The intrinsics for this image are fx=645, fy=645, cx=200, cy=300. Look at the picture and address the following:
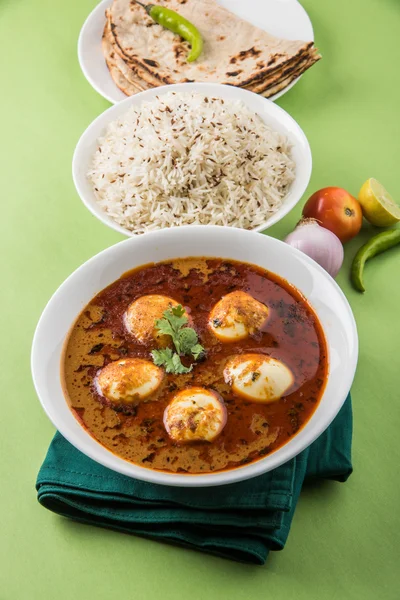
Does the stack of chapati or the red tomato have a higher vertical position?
the stack of chapati

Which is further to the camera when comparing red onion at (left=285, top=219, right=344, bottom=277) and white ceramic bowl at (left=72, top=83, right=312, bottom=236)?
white ceramic bowl at (left=72, top=83, right=312, bottom=236)

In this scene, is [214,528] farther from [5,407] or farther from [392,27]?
[392,27]

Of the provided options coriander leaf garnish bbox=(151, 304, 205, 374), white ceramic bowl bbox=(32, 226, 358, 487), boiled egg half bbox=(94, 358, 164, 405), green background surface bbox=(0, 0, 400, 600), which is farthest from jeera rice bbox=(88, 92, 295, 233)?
boiled egg half bbox=(94, 358, 164, 405)

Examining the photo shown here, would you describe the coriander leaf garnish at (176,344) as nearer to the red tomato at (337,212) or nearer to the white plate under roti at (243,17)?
the red tomato at (337,212)

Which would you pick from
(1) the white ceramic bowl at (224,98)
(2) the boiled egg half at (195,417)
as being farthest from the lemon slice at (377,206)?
(2) the boiled egg half at (195,417)

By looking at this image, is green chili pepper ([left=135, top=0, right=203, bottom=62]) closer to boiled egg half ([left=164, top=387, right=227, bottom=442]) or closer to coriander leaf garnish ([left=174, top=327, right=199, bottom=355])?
coriander leaf garnish ([left=174, top=327, right=199, bottom=355])

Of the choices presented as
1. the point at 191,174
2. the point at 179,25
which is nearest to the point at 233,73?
the point at 179,25
